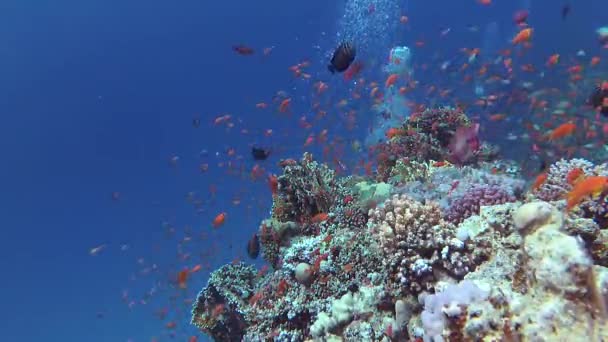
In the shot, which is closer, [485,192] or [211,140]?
[485,192]

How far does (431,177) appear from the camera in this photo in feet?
21.6

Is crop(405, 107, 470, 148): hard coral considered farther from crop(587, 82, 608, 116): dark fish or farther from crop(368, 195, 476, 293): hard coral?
crop(368, 195, 476, 293): hard coral

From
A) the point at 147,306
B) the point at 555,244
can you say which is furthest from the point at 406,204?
the point at 147,306

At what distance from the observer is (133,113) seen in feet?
177

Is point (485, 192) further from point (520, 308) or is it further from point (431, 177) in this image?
point (520, 308)

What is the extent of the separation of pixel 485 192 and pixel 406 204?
3.89ft

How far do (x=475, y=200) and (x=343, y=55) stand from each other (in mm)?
2667

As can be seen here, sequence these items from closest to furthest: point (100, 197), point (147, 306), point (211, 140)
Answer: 1. point (147, 306)
2. point (100, 197)
3. point (211, 140)

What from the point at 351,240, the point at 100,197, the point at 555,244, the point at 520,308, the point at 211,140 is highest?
the point at 211,140

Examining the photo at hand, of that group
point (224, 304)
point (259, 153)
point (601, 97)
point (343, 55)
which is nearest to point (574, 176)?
point (601, 97)

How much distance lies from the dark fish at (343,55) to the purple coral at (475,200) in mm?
2471

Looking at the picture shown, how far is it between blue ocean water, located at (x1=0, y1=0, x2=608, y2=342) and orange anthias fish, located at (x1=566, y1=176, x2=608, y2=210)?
29172 mm

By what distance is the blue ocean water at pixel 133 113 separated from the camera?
3784 cm

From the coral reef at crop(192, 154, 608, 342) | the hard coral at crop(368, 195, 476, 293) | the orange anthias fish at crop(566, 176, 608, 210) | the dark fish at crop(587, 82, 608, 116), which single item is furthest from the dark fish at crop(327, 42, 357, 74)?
the dark fish at crop(587, 82, 608, 116)
